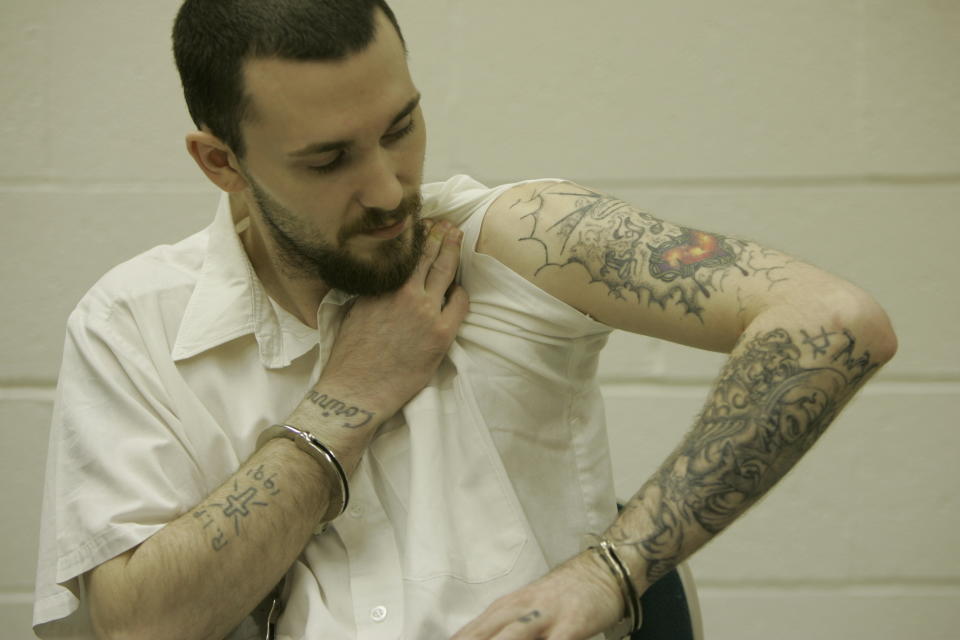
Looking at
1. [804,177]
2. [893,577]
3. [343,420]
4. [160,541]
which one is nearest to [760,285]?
[343,420]

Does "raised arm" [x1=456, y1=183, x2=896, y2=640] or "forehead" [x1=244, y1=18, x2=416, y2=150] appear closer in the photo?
"raised arm" [x1=456, y1=183, x2=896, y2=640]

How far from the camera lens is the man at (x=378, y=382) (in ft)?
3.09

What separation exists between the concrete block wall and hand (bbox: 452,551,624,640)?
1220 mm

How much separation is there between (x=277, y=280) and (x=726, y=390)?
0.65m

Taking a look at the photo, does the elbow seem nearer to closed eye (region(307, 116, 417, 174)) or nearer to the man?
the man

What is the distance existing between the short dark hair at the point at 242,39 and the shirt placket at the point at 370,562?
0.46 meters

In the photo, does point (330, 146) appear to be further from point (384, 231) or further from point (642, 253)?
point (642, 253)

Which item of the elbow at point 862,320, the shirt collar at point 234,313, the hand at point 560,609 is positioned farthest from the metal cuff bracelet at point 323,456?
the elbow at point 862,320

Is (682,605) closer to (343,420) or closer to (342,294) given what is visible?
(343,420)

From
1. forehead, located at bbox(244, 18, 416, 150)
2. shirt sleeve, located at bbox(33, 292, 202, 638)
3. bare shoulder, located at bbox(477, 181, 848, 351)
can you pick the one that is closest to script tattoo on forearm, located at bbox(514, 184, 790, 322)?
bare shoulder, located at bbox(477, 181, 848, 351)

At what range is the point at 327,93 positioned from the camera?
1042 mm

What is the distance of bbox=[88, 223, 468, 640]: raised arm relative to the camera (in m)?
1.03

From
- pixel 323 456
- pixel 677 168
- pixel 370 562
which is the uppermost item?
pixel 677 168

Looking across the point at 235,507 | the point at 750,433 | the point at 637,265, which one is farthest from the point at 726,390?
the point at 235,507
